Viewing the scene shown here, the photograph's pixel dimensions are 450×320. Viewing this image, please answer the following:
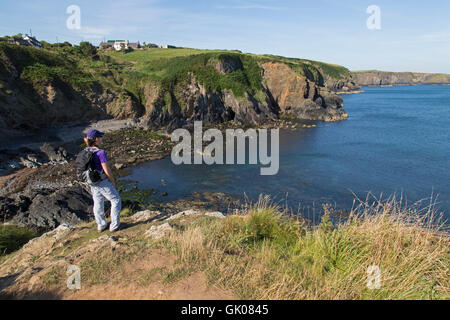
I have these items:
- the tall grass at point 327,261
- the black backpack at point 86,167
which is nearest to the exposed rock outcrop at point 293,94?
the tall grass at point 327,261

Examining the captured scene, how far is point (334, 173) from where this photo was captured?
23.1 m

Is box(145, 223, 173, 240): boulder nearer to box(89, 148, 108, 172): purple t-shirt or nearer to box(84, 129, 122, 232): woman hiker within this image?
box(84, 129, 122, 232): woman hiker

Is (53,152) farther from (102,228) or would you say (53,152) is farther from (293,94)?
(293,94)

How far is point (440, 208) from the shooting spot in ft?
53.9

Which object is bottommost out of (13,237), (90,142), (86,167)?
(13,237)

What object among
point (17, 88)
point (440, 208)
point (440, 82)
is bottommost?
point (440, 208)

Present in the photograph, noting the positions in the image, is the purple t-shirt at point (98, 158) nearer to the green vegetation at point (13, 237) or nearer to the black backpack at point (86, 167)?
the black backpack at point (86, 167)

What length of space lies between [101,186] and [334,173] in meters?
20.8

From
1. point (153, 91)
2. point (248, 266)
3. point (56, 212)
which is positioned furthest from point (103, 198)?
point (153, 91)

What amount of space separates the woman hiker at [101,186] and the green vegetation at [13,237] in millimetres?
3247

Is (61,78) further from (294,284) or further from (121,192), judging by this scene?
(294,284)

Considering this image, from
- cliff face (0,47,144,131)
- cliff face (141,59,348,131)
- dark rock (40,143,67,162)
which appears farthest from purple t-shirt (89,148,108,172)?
cliff face (141,59,348,131)

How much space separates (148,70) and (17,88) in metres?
21.8
